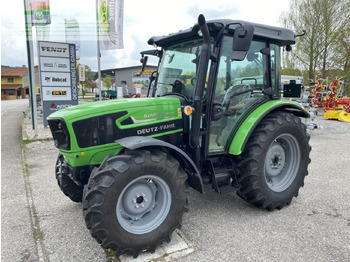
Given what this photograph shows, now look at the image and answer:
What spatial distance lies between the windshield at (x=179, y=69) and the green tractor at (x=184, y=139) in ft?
0.04

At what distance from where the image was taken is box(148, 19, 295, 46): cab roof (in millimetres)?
2869

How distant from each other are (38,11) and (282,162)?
9.25m

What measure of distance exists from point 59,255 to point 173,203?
1.20 meters

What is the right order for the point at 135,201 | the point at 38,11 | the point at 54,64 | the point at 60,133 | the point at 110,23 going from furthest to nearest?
the point at 110,23, the point at 54,64, the point at 38,11, the point at 60,133, the point at 135,201

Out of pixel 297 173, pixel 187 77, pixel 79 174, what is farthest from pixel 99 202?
pixel 297 173

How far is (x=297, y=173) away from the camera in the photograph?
143 inches

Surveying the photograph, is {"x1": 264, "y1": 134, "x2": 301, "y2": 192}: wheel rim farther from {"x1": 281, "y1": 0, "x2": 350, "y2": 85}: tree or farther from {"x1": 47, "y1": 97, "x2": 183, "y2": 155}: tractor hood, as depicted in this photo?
{"x1": 281, "y1": 0, "x2": 350, "y2": 85}: tree

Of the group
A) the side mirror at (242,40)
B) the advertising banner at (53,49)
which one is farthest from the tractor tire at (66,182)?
the advertising banner at (53,49)

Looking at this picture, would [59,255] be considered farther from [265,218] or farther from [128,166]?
[265,218]

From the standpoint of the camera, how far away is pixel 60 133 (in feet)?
9.23

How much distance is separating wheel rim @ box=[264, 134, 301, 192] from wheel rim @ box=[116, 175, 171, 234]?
159 centimetres

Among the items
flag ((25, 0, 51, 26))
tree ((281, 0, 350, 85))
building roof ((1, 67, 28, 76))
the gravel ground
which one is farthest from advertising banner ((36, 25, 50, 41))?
building roof ((1, 67, 28, 76))

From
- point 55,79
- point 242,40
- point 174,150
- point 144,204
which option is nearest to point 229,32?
point 242,40

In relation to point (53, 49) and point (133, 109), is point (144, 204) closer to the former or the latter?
point (133, 109)
